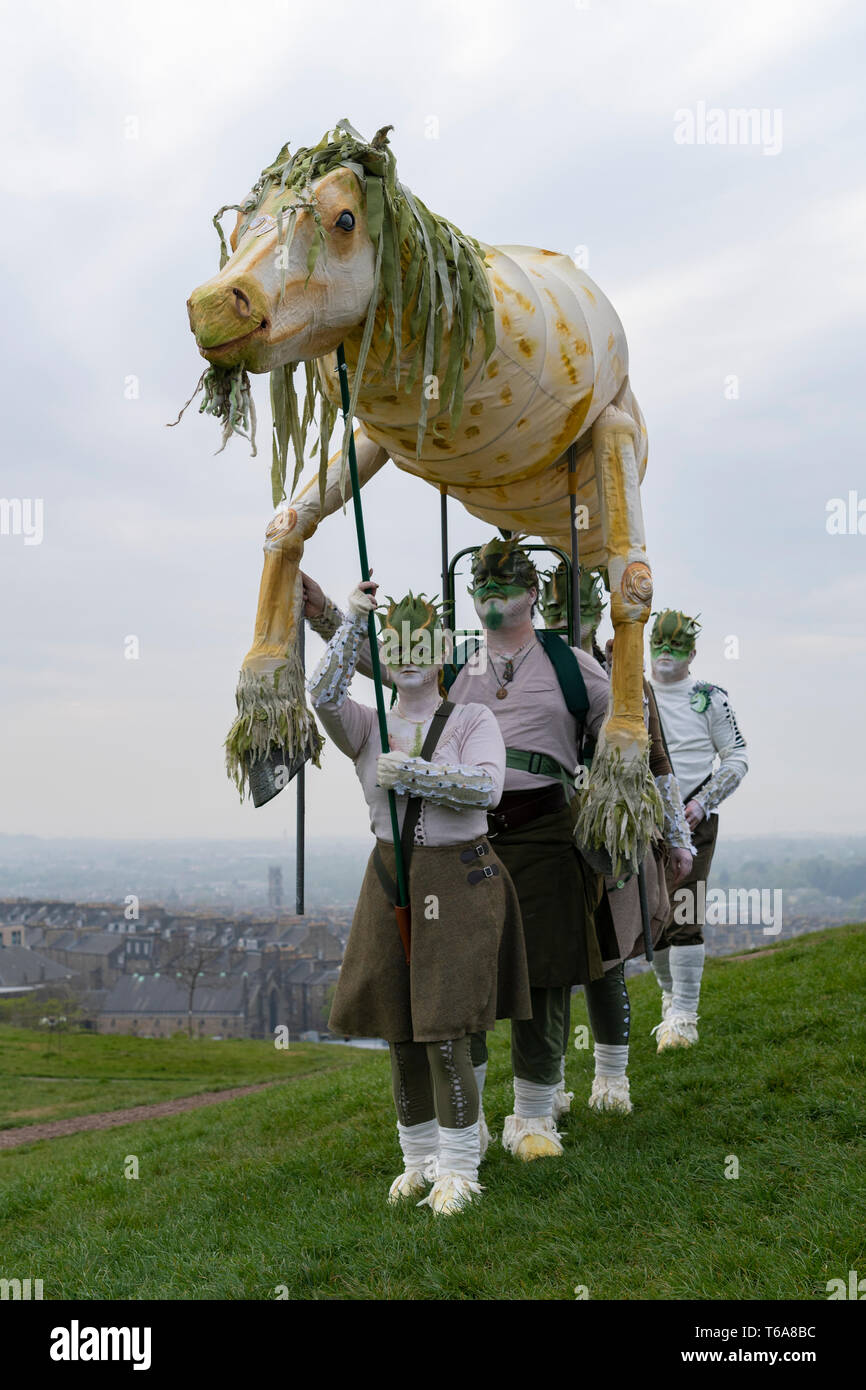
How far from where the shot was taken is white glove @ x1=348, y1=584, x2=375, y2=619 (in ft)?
11.4

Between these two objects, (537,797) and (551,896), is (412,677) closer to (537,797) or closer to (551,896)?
(537,797)

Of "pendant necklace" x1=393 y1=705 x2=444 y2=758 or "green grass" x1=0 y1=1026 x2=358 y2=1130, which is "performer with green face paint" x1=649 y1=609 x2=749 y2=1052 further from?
"green grass" x1=0 y1=1026 x2=358 y2=1130

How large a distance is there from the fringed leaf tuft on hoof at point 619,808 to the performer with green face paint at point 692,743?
5.94 feet

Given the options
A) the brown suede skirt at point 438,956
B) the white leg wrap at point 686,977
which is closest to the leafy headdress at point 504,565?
Answer: the brown suede skirt at point 438,956

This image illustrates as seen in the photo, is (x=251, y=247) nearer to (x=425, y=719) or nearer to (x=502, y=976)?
(x=425, y=719)

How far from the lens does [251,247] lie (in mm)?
3088

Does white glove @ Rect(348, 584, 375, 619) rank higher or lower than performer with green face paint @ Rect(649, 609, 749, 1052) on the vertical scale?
A: higher

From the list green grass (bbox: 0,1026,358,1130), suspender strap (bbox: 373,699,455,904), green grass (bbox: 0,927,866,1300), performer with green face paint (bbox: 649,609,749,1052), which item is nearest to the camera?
green grass (bbox: 0,927,866,1300)

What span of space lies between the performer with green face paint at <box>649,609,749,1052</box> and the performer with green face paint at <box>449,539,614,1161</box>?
5.56 feet

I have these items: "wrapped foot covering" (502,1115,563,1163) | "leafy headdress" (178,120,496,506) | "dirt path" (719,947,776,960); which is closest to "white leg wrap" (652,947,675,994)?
"wrapped foot covering" (502,1115,563,1163)

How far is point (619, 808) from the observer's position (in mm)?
3906

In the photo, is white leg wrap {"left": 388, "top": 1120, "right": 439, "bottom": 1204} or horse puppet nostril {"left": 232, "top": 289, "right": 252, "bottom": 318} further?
white leg wrap {"left": 388, "top": 1120, "right": 439, "bottom": 1204}

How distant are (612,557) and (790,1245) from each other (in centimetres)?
233

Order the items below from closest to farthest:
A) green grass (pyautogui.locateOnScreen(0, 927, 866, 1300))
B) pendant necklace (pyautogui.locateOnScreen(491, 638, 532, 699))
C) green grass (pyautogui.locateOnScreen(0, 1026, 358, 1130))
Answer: green grass (pyautogui.locateOnScreen(0, 927, 866, 1300)) → pendant necklace (pyautogui.locateOnScreen(491, 638, 532, 699)) → green grass (pyautogui.locateOnScreen(0, 1026, 358, 1130))
